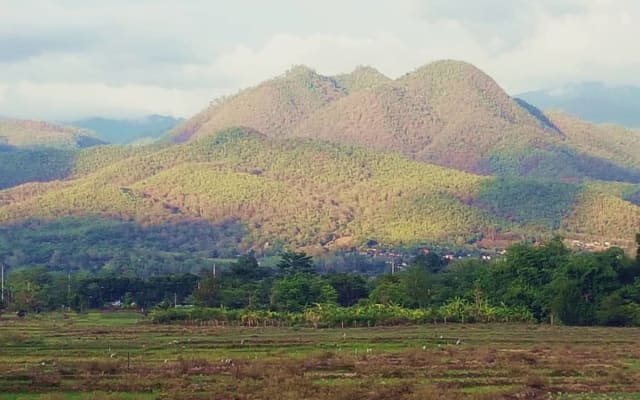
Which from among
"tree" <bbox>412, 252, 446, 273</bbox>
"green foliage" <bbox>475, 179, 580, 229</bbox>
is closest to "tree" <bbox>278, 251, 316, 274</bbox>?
"tree" <bbox>412, 252, 446, 273</bbox>

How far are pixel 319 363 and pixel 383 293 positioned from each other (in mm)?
36410

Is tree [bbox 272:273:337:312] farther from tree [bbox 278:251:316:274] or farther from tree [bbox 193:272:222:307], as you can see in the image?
tree [bbox 278:251:316:274]

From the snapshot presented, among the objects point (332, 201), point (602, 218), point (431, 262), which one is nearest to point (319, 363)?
point (431, 262)

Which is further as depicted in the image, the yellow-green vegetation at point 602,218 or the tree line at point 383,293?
the yellow-green vegetation at point 602,218

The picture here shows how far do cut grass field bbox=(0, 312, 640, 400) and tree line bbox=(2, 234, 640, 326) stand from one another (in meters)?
6.20

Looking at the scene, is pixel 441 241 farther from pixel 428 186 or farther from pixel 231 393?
pixel 231 393

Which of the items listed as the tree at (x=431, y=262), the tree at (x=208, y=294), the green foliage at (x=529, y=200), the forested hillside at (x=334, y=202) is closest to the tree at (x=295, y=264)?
the tree at (x=431, y=262)

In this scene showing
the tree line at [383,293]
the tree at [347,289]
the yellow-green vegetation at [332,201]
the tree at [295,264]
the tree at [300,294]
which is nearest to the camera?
the tree line at [383,293]

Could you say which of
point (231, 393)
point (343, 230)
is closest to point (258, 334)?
point (231, 393)

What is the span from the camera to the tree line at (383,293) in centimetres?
6762

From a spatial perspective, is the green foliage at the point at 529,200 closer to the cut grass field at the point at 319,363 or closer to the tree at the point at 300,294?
the tree at the point at 300,294

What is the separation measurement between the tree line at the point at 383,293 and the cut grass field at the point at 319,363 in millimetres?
6196

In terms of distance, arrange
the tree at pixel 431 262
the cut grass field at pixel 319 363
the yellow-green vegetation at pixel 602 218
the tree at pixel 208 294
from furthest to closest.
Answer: the yellow-green vegetation at pixel 602 218 → the tree at pixel 431 262 → the tree at pixel 208 294 → the cut grass field at pixel 319 363

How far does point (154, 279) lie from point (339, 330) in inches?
1139
